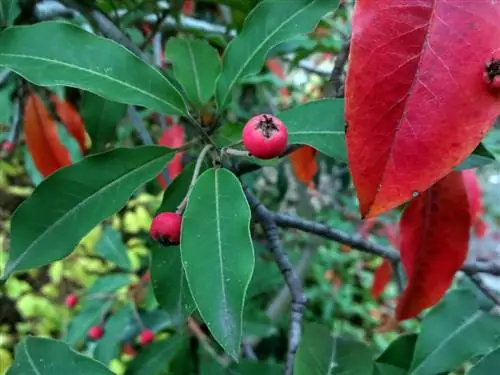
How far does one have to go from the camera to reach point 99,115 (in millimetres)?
870

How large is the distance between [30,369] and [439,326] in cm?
47

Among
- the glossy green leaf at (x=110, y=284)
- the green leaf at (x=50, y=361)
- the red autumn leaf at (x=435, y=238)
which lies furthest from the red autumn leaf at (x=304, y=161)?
the glossy green leaf at (x=110, y=284)

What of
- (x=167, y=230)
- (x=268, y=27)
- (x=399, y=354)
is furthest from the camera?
(x=399, y=354)

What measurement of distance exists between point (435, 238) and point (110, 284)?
0.88 meters

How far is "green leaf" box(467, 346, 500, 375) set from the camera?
1.95ft

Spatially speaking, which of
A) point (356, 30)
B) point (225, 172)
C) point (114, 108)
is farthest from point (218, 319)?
point (114, 108)

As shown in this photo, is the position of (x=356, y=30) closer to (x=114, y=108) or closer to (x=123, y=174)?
(x=123, y=174)

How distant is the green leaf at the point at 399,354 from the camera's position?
782 mm

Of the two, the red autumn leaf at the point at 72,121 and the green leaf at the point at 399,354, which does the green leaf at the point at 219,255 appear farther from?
the red autumn leaf at the point at 72,121

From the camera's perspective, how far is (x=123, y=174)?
61 cm

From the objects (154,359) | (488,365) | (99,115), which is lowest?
(154,359)

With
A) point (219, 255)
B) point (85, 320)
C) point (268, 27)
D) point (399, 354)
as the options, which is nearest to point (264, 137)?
point (219, 255)

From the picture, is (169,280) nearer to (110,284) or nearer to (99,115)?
(99,115)

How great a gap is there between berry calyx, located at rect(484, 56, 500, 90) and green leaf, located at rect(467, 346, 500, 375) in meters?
0.31
